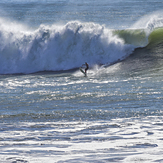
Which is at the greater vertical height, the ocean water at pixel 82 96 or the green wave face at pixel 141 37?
the green wave face at pixel 141 37

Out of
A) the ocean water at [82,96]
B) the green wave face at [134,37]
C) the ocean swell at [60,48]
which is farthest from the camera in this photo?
the green wave face at [134,37]

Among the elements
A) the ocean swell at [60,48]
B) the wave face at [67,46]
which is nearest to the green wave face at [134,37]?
the wave face at [67,46]

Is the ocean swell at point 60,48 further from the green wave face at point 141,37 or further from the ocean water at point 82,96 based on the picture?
the green wave face at point 141,37

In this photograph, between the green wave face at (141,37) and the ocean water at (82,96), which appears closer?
the ocean water at (82,96)

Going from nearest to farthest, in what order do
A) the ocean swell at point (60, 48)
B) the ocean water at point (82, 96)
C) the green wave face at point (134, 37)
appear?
the ocean water at point (82, 96) → the ocean swell at point (60, 48) → the green wave face at point (134, 37)

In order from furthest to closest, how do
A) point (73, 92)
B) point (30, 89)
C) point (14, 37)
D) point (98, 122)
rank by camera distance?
point (14, 37)
point (30, 89)
point (73, 92)
point (98, 122)

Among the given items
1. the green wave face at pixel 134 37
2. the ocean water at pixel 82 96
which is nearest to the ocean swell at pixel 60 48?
the ocean water at pixel 82 96

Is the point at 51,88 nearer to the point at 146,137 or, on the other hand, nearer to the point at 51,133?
the point at 51,133

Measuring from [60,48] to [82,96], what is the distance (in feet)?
41.2

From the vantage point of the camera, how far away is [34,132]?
10148 mm

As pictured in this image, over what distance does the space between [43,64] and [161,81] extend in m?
10.8

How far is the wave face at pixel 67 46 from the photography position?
2581cm

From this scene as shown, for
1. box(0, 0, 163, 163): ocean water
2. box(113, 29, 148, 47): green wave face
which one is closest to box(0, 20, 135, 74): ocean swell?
box(0, 0, 163, 163): ocean water

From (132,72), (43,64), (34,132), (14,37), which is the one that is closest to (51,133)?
(34,132)
